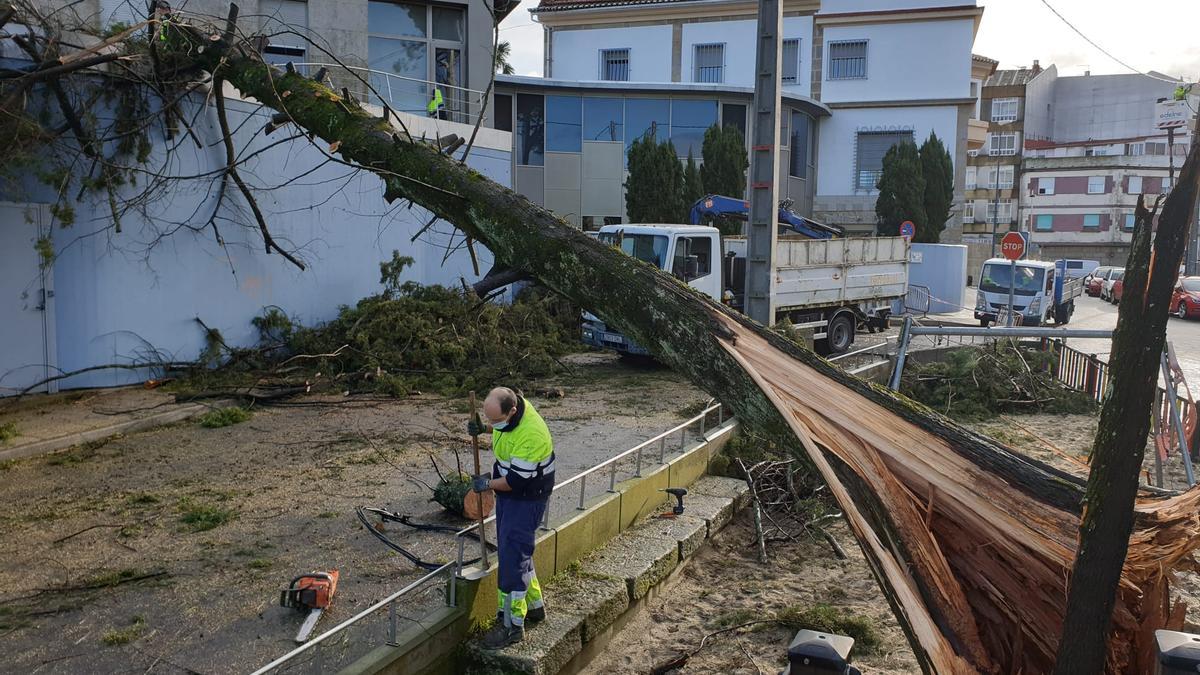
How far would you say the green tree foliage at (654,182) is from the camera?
25.0m

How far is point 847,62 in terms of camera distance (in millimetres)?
35438

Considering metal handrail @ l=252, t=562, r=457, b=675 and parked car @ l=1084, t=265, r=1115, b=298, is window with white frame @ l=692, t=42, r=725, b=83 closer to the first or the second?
parked car @ l=1084, t=265, r=1115, b=298

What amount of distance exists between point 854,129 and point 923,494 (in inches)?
1271

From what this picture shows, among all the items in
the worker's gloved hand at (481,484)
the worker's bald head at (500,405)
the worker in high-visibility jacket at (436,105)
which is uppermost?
the worker in high-visibility jacket at (436,105)

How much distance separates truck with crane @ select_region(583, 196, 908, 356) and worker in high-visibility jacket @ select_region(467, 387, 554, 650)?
8.15 metres

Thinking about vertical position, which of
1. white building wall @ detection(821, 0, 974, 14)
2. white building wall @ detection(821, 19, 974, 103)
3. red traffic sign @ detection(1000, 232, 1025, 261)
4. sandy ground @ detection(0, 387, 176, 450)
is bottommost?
sandy ground @ detection(0, 387, 176, 450)

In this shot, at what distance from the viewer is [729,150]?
26.2m

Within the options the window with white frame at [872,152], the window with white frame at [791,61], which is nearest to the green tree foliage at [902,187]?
the window with white frame at [872,152]

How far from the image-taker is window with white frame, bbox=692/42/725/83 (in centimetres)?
3575

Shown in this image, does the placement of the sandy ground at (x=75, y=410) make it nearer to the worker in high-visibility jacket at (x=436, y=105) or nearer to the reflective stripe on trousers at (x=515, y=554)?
the reflective stripe on trousers at (x=515, y=554)

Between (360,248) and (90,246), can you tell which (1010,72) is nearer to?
(360,248)

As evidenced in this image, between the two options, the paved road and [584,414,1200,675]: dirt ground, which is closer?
[584,414,1200,675]: dirt ground

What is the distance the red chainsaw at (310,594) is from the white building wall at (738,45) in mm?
32416

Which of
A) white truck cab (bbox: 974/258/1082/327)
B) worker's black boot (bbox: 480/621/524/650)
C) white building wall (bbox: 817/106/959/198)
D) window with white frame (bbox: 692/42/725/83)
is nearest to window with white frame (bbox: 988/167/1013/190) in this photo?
white building wall (bbox: 817/106/959/198)
